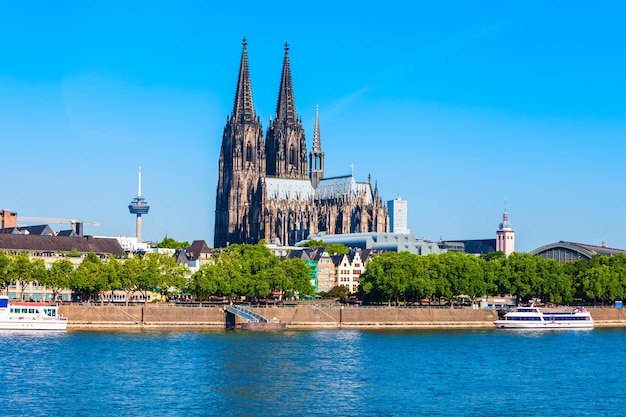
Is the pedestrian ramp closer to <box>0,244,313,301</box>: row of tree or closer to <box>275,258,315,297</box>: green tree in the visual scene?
<box>0,244,313,301</box>: row of tree

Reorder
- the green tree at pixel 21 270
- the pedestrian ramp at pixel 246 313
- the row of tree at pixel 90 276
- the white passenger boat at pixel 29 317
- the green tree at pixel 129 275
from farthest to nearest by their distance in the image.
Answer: the green tree at pixel 129 275, the row of tree at pixel 90 276, the green tree at pixel 21 270, the pedestrian ramp at pixel 246 313, the white passenger boat at pixel 29 317

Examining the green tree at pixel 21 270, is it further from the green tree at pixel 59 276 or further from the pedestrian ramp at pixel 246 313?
the pedestrian ramp at pixel 246 313

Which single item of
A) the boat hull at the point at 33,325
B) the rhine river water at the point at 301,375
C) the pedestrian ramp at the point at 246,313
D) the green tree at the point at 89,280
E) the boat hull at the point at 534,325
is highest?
the green tree at the point at 89,280

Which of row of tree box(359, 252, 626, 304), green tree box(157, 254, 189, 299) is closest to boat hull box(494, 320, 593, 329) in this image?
row of tree box(359, 252, 626, 304)

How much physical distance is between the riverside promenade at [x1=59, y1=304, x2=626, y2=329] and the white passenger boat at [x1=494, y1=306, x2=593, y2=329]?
7.88 feet

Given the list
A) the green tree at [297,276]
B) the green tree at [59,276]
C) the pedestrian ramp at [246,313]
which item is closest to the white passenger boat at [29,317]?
the green tree at [59,276]

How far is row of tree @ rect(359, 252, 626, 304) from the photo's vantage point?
130 metres

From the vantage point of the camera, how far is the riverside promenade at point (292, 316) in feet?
351

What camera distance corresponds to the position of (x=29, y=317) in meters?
104

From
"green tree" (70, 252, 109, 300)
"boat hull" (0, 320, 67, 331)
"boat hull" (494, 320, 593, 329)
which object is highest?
"green tree" (70, 252, 109, 300)

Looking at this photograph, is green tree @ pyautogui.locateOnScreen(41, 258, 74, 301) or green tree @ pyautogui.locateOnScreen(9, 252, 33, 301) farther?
green tree @ pyautogui.locateOnScreen(41, 258, 74, 301)

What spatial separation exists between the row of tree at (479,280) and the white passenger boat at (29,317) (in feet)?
125

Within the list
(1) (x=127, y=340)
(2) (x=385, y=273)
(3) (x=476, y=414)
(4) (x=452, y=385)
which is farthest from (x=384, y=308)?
(3) (x=476, y=414)

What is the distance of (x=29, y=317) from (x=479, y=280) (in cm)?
5089
